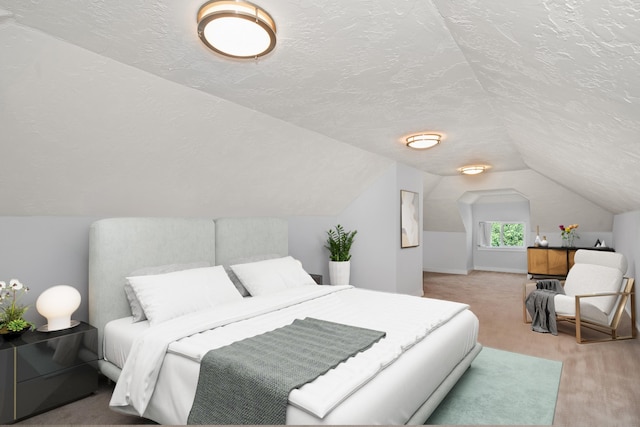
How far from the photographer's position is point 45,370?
2.61 metres

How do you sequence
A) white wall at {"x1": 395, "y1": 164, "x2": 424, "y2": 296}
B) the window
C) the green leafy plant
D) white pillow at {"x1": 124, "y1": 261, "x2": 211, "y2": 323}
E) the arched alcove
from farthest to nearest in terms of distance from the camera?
1. the window
2. the arched alcove
3. white wall at {"x1": 395, "y1": 164, "x2": 424, "y2": 296}
4. the green leafy plant
5. white pillow at {"x1": 124, "y1": 261, "x2": 211, "y2": 323}

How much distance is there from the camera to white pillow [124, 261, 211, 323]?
3029 millimetres

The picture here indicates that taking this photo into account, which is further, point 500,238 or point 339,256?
point 500,238

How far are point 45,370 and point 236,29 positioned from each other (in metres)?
2.76

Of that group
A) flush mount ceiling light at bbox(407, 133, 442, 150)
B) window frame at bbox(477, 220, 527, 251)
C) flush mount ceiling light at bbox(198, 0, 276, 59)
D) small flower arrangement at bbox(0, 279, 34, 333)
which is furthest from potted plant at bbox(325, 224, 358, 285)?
window frame at bbox(477, 220, 527, 251)

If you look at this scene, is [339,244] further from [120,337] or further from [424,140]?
[120,337]

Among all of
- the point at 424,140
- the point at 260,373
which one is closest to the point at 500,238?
the point at 424,140

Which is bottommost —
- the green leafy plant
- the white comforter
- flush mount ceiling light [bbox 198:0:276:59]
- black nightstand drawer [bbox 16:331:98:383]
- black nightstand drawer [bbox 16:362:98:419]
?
black nightstand drawer [bbox 16:362:98:419]

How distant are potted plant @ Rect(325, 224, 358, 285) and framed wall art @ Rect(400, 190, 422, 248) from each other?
97 centimetres

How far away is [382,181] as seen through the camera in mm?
6184

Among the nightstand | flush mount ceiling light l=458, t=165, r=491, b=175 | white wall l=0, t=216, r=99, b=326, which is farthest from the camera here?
flush mount ceiling light l=458, t=165, r=491, b=175

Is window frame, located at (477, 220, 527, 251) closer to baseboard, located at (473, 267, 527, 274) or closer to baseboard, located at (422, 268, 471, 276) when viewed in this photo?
baseboard, located at (473, 267, 527, 274)

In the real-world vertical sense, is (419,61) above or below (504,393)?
above

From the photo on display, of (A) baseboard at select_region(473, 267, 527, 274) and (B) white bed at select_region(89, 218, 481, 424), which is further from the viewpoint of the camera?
(A) baseboard at select_region(473, 267, 527, 274)
